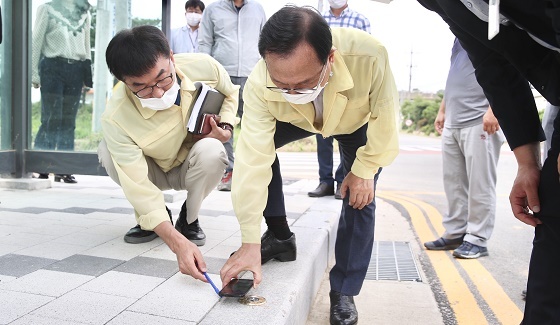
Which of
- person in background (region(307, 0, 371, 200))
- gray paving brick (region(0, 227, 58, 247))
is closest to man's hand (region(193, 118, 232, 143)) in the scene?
gray paving brick (region(0, 227, 58, 247))

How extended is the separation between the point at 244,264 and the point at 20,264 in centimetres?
100

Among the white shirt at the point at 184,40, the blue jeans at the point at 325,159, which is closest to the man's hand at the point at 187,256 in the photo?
the blue jeans at the point at 325,159

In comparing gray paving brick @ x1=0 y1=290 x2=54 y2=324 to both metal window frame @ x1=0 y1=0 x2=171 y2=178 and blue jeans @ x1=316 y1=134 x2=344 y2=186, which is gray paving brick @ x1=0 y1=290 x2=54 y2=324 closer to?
metal window frame @ x1=0 y1=0 x2=171 y2=178

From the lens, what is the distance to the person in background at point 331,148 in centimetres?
420

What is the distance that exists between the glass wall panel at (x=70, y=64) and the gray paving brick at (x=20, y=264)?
7.96 feet

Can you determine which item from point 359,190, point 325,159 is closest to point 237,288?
point 359,190

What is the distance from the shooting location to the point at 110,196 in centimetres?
407

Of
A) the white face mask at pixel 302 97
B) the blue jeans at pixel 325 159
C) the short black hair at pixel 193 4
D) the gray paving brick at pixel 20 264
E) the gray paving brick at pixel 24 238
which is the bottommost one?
the gray paving brick at pixel 24 238

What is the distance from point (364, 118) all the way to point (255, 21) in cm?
271

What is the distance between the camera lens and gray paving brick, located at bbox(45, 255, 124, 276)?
2.09 meters

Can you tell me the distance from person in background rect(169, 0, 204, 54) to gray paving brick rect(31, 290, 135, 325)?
3967 mm

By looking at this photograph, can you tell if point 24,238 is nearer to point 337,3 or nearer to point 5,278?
point 5,278

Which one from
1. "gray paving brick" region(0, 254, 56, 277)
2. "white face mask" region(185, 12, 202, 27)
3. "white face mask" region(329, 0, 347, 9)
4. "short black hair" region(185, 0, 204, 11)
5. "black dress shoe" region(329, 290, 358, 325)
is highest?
"short black hair" region(185, 0, 204, 11)

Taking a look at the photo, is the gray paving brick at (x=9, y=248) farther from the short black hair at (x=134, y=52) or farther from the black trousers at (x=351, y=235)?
the black trousers at (x=351, y=235)
